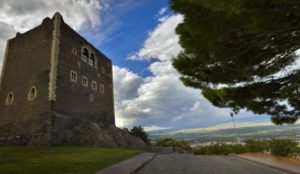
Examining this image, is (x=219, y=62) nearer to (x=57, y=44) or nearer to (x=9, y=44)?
(x=57, y=44)

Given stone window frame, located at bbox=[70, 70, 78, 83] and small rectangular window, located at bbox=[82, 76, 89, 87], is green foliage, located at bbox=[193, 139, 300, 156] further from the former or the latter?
stone window frame, located at bbox=[70, 70, 78, 83]

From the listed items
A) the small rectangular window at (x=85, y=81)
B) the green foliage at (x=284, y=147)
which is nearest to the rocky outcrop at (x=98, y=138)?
the small rectangular window at (x=85, y=81)

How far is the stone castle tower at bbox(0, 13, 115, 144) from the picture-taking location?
22.2 metres

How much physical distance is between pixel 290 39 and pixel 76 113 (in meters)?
22.1

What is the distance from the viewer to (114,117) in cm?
3447

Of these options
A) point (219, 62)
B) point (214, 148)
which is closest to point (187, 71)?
point (219, 62)

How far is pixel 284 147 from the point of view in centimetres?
1545

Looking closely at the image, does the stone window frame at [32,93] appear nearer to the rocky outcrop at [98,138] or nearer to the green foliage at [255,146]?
the rocky outcrop at [98,138]

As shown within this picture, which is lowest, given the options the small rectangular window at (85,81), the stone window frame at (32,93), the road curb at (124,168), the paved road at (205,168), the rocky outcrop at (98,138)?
the paved road at (205,168)

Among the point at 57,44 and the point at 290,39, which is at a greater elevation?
the point at 57,44

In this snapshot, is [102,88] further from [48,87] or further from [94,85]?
[48,87]

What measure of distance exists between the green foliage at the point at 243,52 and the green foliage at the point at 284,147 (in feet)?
21.0

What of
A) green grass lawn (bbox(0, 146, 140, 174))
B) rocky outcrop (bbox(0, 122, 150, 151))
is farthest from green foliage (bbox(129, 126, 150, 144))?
green grass lawn (bbox(0, 146, 140, 174))

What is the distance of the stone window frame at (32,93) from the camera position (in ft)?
78.0
